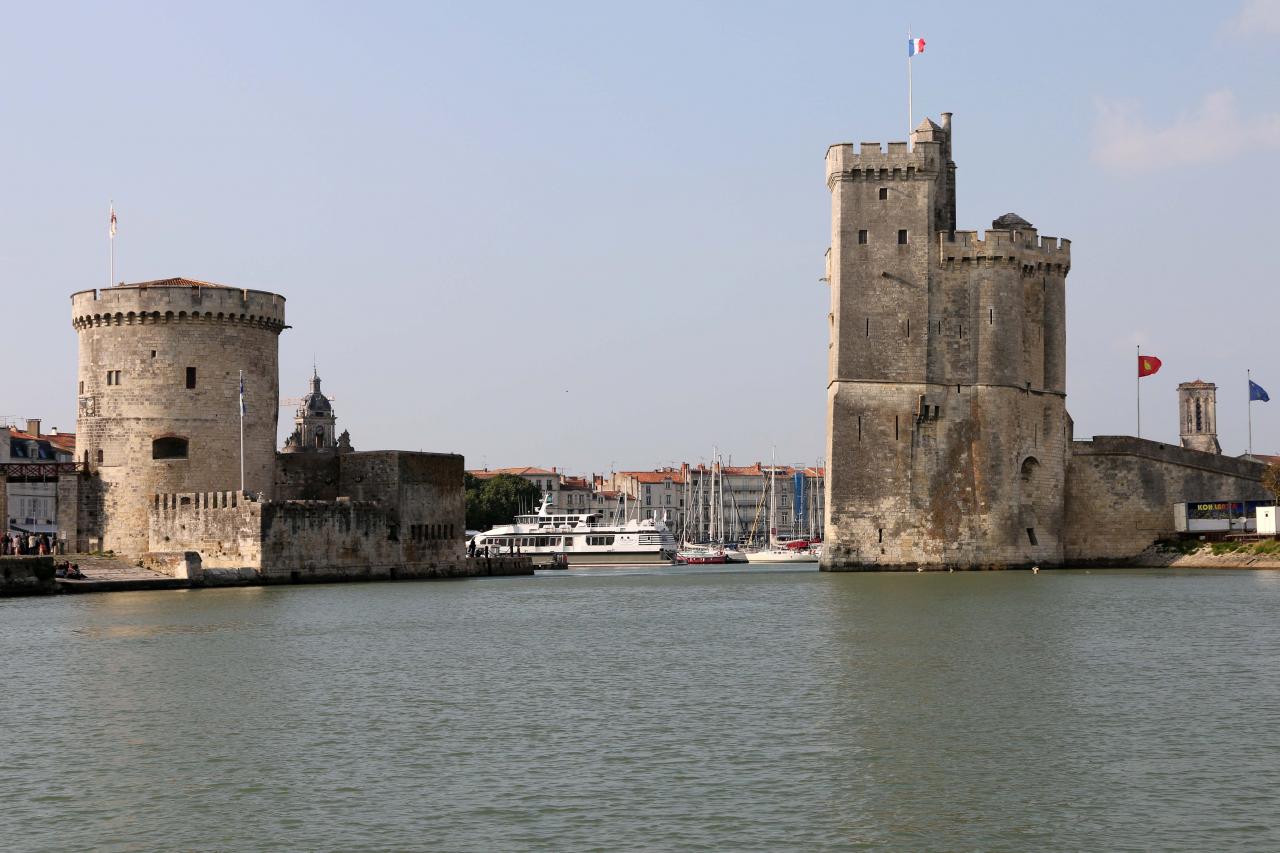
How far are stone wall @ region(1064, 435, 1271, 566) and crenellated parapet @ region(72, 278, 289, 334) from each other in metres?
25.9

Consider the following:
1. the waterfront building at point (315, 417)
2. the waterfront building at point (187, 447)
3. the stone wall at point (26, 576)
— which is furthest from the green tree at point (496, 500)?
the stone wall at point (26, 576)

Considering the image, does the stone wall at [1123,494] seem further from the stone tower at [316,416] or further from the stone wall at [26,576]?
the stone tower at [316,416]

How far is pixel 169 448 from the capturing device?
47.6 m

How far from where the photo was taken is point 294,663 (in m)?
25.7

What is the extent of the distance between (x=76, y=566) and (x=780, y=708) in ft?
92.9

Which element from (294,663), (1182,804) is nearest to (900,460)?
(294,663)

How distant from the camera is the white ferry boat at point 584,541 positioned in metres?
83.8

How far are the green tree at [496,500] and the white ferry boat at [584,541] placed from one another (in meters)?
16.7

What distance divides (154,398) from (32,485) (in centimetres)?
2653

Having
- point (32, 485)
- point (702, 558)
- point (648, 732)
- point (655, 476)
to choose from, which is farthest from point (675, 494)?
point (648, 732)

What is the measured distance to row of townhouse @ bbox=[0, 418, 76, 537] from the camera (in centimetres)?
6594

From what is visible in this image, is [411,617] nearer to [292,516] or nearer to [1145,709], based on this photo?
[292,516]

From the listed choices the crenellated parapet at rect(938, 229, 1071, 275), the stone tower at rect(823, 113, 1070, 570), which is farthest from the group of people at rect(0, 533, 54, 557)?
the crenellated parapet at rect(938, 229, 1071, 275)

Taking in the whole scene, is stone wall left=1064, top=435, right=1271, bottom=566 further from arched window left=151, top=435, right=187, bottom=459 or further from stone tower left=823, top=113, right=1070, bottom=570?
arched window left=151, top=435, right=187, bottom=459
